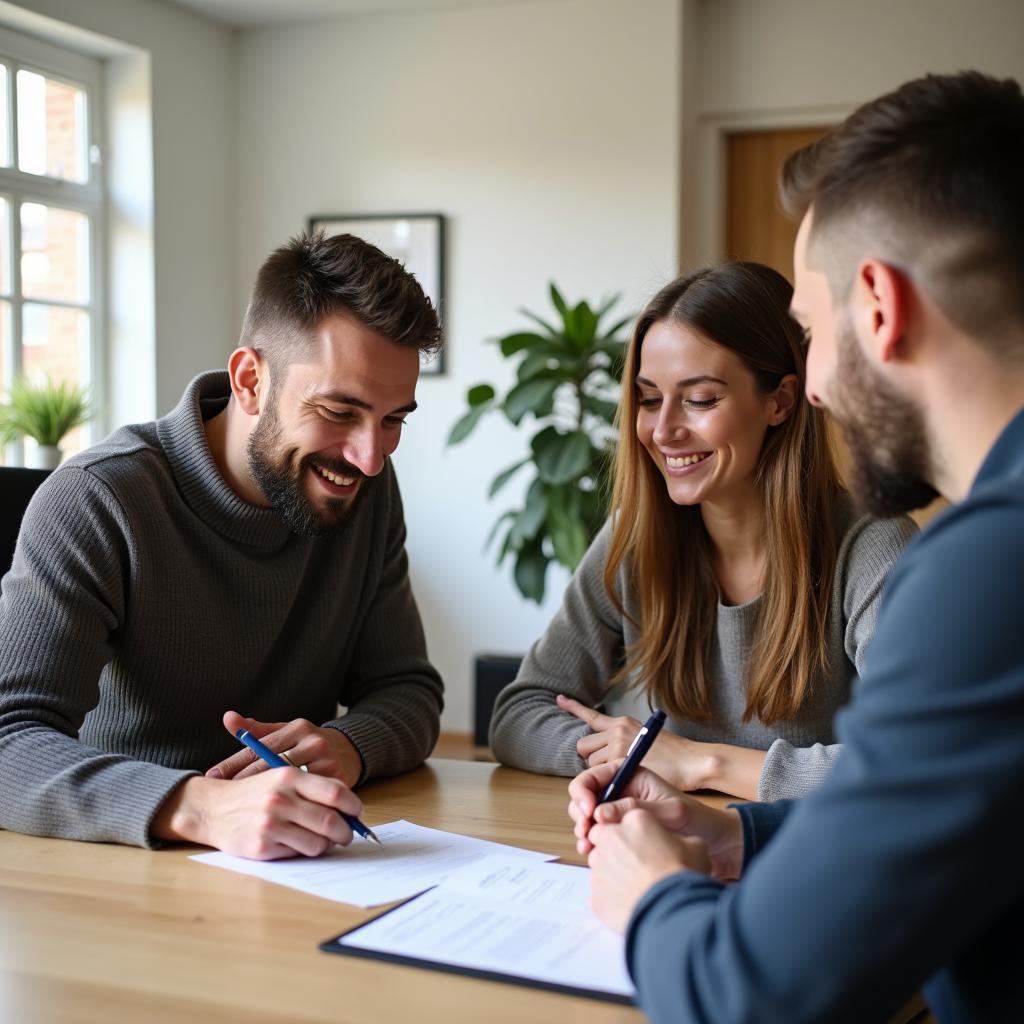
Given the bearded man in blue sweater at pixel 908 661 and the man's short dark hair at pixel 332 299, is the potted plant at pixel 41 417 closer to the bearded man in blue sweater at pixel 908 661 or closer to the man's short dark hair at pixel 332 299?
the man's short dark hair at pixel 332 299

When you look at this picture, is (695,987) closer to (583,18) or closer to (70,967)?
(70,967)

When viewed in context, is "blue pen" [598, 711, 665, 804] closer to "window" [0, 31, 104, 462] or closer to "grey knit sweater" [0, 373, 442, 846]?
"grey knit sweater" [0, 373, 442, 846]

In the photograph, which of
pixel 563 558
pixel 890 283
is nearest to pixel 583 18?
pixel 563 558

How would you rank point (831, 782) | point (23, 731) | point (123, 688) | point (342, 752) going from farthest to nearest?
point (123, 688)
point (342, 752)
point (23, 731)
point (831, 782)

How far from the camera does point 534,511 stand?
13.5 feet

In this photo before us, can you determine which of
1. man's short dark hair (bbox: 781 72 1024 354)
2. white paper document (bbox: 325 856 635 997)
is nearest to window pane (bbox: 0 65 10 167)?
white paper document (bbox: 325 856 635 997)

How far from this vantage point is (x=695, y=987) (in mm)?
757

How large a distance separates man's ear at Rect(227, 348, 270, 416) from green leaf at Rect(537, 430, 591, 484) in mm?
A: 2241

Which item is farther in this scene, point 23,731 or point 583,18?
point 583,18

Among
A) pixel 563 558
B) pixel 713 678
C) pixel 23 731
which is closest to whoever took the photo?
pixel 23 731

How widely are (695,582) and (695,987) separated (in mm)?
1176

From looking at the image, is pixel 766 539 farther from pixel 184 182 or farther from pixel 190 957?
pixel 184 182

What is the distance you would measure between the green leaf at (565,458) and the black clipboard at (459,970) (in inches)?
117

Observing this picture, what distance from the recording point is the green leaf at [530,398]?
3965 mm
